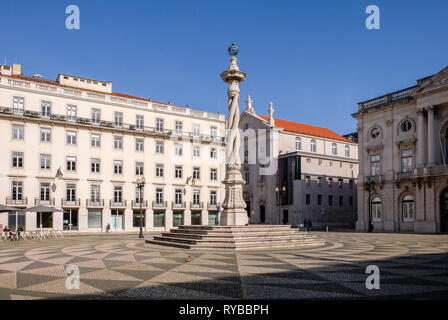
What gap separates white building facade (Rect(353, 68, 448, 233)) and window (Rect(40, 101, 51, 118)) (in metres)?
33.2

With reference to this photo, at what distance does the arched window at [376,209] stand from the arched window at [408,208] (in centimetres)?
292

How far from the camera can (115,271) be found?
1203 cm

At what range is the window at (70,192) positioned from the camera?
41978 millimetres

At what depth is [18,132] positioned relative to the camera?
131 ft

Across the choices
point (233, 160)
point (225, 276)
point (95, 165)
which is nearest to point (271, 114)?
point (95, 165)

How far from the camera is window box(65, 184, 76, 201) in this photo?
42.0m

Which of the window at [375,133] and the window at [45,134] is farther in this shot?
the window at [375,133]

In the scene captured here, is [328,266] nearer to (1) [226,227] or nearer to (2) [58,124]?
(1) [226,227]

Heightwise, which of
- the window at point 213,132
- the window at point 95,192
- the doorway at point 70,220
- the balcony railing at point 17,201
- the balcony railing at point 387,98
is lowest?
the doorway at point 70,220

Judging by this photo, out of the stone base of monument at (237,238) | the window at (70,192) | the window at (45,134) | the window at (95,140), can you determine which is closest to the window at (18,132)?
the window at (45,134)

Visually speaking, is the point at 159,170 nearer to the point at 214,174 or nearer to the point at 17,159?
the point at 214,174

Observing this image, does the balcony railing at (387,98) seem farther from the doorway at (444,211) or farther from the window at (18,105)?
the window at (18,105)

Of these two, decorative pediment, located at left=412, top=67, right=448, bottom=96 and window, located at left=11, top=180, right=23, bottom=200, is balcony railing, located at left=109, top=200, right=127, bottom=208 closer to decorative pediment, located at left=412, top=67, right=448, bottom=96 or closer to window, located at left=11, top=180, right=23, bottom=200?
window, located at left=11, top=180, right=23, bottom=200
